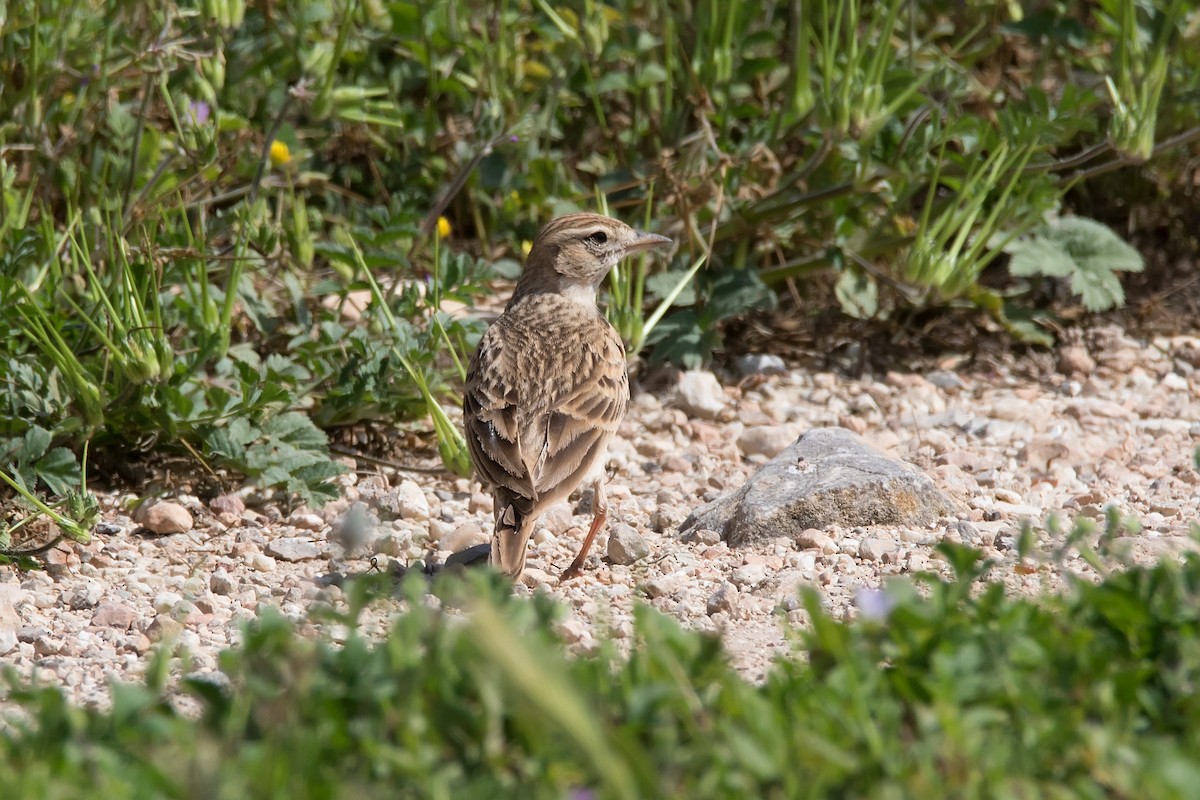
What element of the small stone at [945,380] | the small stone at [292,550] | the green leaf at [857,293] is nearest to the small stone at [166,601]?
the small stone at [292,550]

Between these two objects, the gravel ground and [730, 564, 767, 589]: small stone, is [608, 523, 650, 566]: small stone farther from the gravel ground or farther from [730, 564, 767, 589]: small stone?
[730, 564, 767, 589]: small stone

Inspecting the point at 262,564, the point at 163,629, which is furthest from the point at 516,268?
the point at 163,629

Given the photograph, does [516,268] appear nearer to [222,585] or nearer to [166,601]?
[222,585]

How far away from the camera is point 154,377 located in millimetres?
5117

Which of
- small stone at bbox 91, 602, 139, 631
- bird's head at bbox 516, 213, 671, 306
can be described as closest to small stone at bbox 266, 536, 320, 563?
small stone at bbox 91, 602, 139, 631

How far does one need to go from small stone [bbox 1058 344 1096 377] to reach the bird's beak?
2303 millimetres

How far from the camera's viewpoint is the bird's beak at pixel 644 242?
5891mm

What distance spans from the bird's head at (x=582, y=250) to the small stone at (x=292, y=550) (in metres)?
1.51

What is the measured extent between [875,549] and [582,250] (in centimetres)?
187

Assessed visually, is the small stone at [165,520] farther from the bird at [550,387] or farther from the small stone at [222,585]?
the bird at [550,387]

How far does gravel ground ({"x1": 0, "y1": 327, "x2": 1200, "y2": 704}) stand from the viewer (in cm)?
441

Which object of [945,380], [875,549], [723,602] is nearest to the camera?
[723,602]

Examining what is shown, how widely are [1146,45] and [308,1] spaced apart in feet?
12.9

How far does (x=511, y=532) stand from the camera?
461cm
